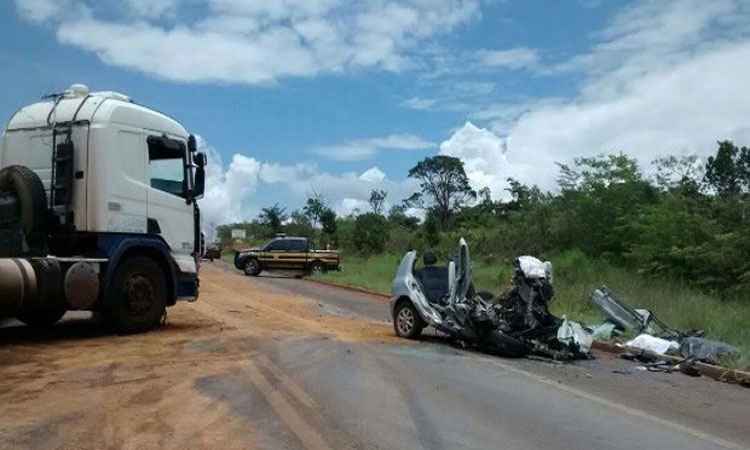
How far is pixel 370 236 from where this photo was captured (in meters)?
53.6

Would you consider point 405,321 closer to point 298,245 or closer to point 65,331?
point 65,331

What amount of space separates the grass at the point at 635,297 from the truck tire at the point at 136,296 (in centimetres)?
883

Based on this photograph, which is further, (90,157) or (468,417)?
(90,157)

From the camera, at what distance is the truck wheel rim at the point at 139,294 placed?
499 inches

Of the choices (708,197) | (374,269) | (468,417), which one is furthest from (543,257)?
(468,417)

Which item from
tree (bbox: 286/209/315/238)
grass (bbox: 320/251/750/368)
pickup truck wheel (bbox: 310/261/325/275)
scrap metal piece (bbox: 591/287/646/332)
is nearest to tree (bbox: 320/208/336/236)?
tree (bbox: 286/209/315/238)

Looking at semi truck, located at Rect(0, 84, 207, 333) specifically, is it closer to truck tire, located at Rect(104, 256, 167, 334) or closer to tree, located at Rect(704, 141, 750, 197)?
truck tire, located at Rect(104, 256, 167, 334)

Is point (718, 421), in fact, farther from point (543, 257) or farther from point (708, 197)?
point (543, 257)

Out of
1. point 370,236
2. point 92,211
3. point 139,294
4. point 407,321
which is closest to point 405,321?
point 407,321

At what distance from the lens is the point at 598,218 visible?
29641 millimetres

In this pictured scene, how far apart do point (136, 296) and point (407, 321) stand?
457 centimetres

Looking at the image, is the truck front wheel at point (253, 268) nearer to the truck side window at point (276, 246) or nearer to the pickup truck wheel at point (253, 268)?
the pickup truck wheel at point (253, 268)

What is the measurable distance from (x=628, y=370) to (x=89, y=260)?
8.29 metres

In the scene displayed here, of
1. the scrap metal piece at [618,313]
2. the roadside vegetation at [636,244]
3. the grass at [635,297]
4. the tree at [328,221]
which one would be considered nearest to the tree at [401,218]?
the tree at [328,221]
